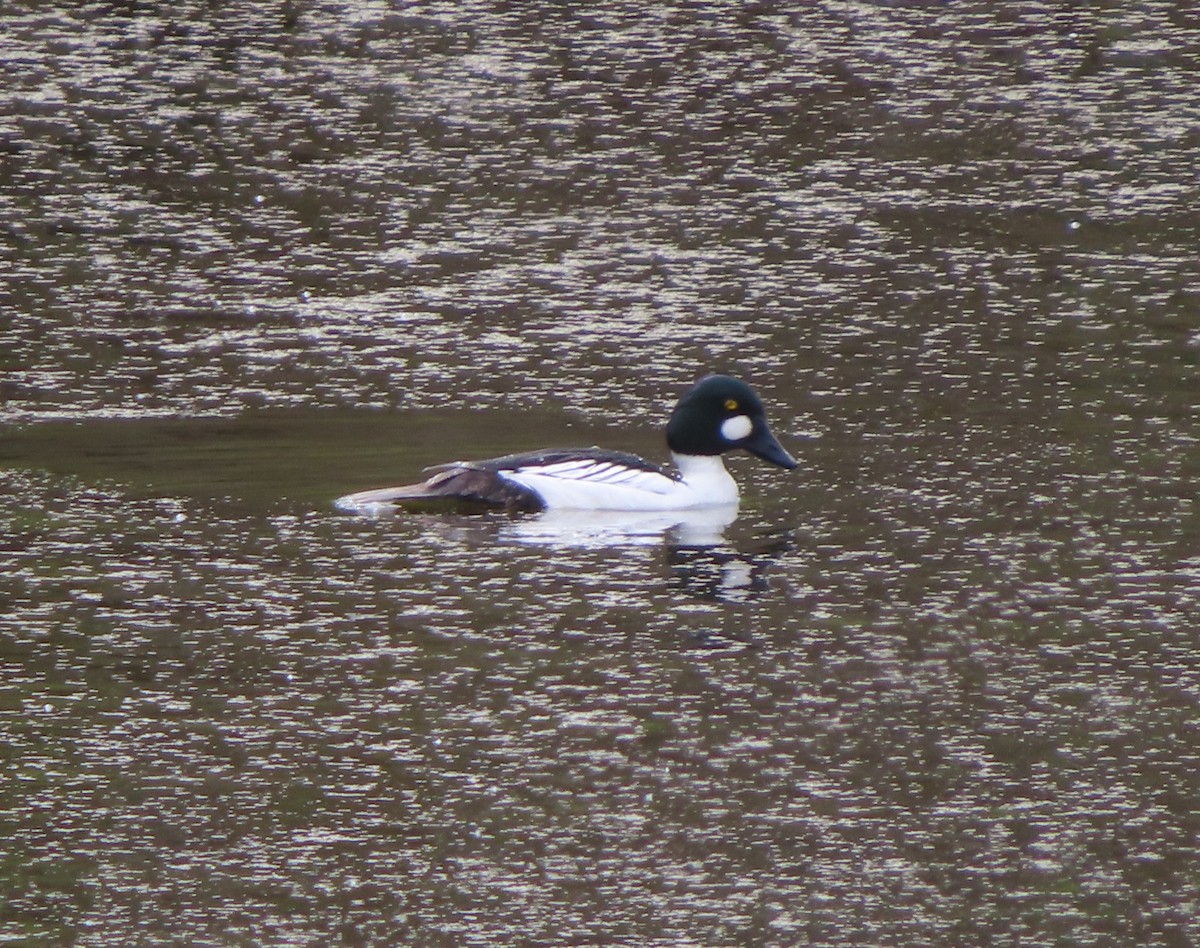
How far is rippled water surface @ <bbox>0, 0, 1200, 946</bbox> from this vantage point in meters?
6.11

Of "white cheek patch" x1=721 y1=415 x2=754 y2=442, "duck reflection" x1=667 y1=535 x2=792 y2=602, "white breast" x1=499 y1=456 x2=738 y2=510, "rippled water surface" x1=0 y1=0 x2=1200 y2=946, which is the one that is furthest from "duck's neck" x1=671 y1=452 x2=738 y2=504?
"duck reflection" x1=667 y1=535 x2=792 y2=602

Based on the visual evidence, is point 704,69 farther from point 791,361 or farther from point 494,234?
point 791,361

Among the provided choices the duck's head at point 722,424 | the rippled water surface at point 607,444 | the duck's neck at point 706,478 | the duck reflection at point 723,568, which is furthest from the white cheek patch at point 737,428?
the duck reflection at point 723,568

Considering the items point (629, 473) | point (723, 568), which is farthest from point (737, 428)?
point (723, 568)

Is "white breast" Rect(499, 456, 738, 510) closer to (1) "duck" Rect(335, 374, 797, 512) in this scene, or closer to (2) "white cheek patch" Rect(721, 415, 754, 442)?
(1) "duck" Rect(335, 374, 797, 512)

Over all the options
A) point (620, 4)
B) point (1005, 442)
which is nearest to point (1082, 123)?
point (620, 4)

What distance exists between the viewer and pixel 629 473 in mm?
9461

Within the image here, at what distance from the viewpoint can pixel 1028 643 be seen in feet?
25.1

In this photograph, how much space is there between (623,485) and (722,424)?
0.53 m

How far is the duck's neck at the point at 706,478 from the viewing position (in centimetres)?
974

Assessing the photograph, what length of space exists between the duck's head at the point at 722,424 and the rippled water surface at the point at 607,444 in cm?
27

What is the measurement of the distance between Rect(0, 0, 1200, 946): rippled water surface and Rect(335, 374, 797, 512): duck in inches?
5.2

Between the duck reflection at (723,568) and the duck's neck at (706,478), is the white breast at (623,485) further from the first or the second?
the duck reflection at (723,568)

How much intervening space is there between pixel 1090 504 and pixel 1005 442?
0.86 meters
